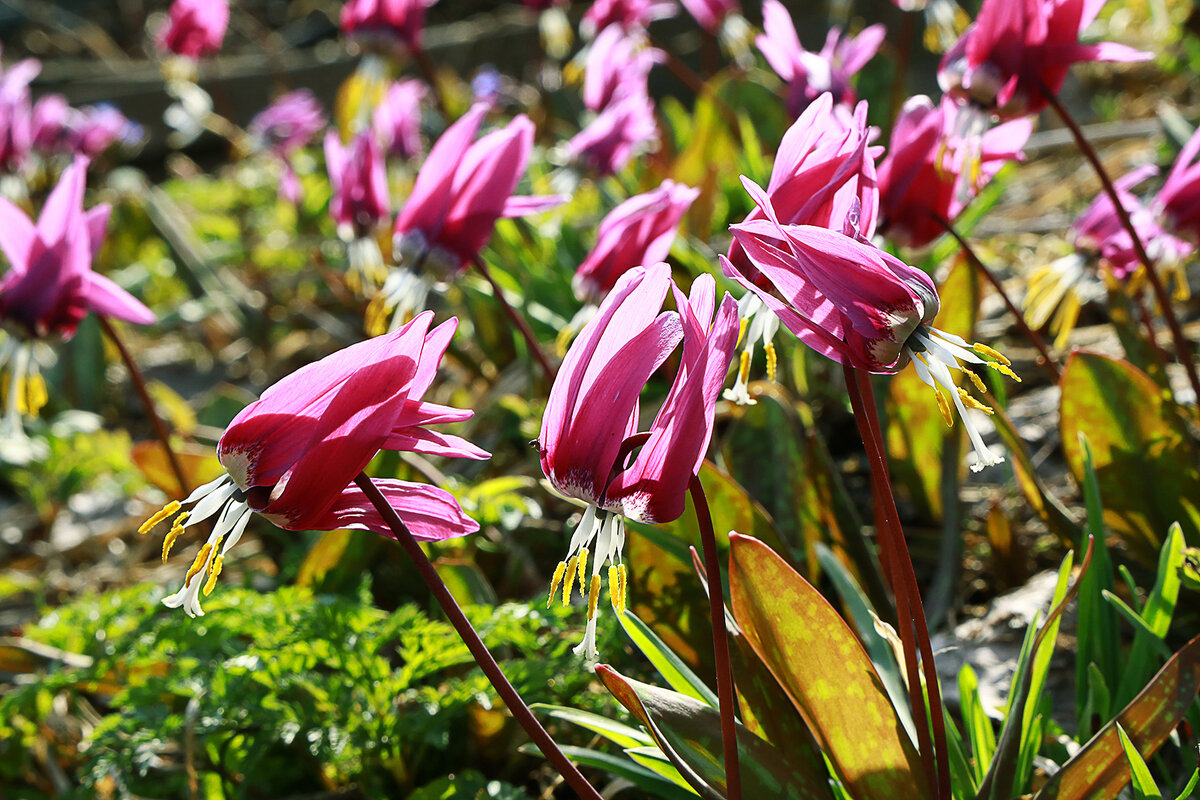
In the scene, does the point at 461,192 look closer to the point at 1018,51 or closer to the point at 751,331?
the point at 751,331

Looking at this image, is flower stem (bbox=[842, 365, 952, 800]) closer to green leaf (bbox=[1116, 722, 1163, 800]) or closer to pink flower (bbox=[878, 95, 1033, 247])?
green leaf (bbox=[1116, 722, 1163, 800])

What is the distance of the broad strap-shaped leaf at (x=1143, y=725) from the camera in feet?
3.37

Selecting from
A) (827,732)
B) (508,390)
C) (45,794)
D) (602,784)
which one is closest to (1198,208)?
(827,732)

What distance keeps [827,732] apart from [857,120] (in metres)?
0.62

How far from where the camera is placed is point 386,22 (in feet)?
10.2

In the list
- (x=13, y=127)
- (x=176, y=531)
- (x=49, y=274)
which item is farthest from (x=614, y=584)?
(x=13, y=127)

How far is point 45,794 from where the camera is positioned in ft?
5.59

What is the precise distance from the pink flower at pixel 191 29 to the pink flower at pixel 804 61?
2.67 metres

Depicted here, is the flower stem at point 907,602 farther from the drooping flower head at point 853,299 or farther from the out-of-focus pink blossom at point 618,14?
the out-of-focus pink blossom at point 618,14

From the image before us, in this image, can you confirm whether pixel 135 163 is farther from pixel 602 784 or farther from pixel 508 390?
pixel 602 784

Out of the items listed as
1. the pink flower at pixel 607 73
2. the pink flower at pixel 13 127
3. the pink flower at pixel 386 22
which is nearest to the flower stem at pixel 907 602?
the pink flower at pixel 607 73

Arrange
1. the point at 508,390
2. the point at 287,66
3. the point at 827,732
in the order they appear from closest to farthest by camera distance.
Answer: the point at 827,732, the point at 508,390, the point at 287,66

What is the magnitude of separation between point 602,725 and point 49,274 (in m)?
1.13

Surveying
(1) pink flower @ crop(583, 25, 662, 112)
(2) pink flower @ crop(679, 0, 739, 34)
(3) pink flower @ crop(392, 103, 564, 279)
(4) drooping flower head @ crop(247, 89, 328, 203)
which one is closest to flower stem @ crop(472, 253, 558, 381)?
(3) pink flower @ crop(392, 103, 564, 279)
